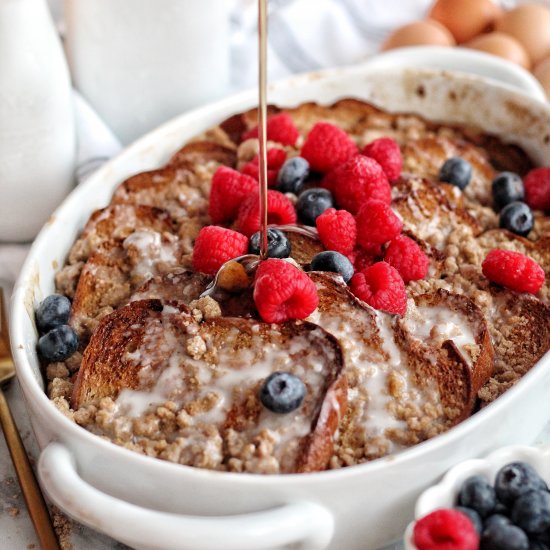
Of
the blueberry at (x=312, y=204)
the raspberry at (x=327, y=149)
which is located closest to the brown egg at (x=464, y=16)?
the raspberry at (x=327, y=149)

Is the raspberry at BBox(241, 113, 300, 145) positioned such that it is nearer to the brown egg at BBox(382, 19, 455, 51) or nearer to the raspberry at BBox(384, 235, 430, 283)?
the raspberry at BBox(384, 235, 430, 283)

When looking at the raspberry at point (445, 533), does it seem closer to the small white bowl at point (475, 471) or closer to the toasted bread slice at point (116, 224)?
the small white bowl at point (475, 471)

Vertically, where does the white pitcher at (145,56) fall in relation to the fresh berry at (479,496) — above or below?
above

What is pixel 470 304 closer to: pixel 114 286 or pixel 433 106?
pixel 114 286

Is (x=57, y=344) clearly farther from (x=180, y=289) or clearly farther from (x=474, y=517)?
(x=474, y=517)

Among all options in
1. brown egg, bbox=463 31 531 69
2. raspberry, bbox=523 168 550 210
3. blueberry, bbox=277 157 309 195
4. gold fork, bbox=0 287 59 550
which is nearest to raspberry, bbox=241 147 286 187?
blueberry, bbox=277 157 309 195

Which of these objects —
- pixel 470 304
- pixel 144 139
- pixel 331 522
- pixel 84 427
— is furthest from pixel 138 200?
pixel 331 522
